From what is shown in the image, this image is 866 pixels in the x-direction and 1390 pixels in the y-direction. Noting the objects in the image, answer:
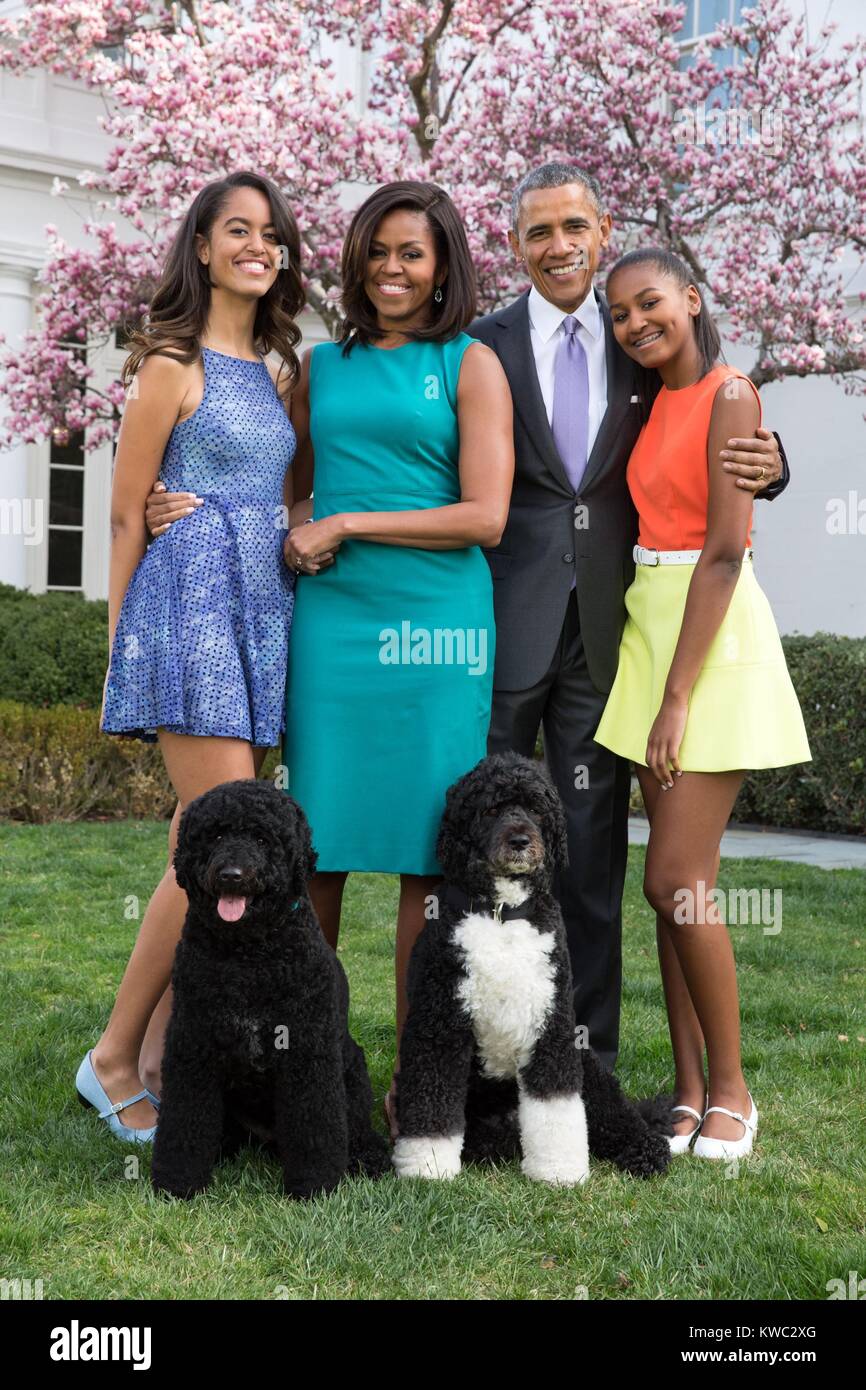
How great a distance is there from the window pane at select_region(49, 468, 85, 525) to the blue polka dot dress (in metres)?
9.82

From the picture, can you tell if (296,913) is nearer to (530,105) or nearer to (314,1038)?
(314,1038)

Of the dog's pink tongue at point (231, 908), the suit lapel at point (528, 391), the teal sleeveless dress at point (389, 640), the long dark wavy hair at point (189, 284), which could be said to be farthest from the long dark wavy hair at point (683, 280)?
the dog's pink tongue at point (231, 908)

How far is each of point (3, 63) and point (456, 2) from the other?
3.90 metres

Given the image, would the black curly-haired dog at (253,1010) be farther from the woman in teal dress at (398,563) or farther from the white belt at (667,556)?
the white belt at (667,556)

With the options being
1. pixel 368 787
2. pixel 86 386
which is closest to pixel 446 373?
pixel 368 787

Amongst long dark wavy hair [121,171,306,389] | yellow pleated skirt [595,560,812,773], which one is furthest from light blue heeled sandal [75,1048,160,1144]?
long dark wavy hair [121,171,306,389]

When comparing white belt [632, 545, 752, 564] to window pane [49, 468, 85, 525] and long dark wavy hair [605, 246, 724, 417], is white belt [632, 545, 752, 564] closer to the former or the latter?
long dark wavy hair [605, 246, 724, 417]

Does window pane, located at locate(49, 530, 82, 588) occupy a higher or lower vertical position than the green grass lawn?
higher

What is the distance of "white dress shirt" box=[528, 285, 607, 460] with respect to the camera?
377cm

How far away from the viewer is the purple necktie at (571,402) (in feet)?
12.2

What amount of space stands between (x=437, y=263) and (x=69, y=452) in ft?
32.9

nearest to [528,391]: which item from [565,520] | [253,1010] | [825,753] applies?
[565,520]

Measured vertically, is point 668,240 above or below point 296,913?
above

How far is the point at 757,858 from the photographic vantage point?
27.1ft
